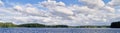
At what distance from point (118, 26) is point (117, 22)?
2.55 meters

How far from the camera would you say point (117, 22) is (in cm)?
19000

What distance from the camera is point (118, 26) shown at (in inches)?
7456

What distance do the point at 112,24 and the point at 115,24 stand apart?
4515 millimetres

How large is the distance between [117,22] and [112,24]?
260 inches

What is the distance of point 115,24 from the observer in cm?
19175

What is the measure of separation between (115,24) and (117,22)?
92.3 inches

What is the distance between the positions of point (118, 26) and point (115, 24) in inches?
118

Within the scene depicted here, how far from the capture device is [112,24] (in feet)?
643
